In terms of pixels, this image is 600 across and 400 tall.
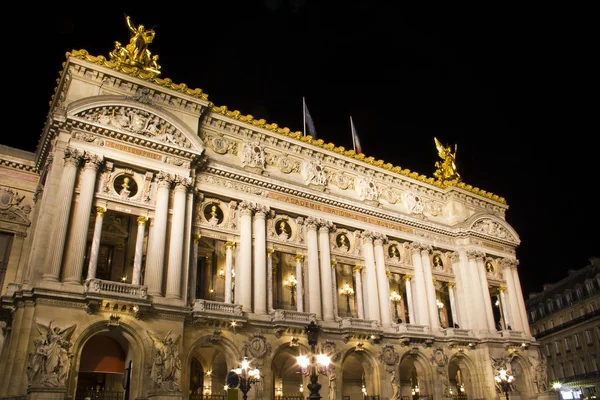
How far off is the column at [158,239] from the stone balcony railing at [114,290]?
93 cm

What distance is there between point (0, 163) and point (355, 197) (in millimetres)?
23448

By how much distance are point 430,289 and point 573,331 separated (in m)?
38.2

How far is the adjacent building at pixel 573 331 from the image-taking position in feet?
195

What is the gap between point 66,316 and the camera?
71.4ft

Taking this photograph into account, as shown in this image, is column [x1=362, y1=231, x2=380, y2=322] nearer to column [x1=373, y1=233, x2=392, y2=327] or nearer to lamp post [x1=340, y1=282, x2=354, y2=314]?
column [x1=373, y1=233, x2=392, y2=327]

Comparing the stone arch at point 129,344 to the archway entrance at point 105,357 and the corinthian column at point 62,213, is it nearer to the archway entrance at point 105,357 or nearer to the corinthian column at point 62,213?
the archway entrance at point 105,357

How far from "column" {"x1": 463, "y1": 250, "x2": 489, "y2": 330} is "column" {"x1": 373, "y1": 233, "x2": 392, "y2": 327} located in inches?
342

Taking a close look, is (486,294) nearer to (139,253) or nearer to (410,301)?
(410,301)

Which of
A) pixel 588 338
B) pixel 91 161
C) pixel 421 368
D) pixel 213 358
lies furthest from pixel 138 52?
pixel 588 338

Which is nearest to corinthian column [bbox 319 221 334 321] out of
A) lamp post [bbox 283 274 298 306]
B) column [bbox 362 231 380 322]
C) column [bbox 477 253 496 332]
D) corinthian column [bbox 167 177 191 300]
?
column [bbox 362 231 380 322]

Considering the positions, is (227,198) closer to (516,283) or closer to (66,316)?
(66,316)

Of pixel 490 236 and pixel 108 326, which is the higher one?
pixel 490 236

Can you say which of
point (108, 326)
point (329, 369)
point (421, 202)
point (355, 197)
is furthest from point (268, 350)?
point (421, 202)

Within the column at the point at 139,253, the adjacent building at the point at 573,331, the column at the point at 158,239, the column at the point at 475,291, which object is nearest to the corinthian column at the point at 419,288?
the column at the point at 475,291
